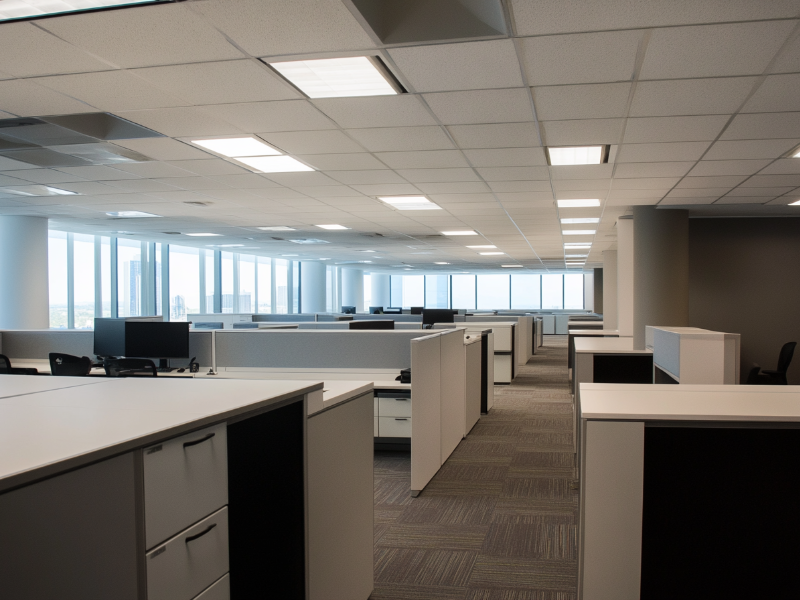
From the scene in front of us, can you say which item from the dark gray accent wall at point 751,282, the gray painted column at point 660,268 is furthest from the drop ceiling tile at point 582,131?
the dark gray accent wall at point 751,282

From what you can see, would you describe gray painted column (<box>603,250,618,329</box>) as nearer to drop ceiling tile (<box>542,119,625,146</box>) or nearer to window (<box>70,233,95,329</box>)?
drop ceiling tile (<box>542,119,625,146</box>)

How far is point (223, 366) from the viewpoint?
177 inches

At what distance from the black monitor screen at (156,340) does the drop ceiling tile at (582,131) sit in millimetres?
2886

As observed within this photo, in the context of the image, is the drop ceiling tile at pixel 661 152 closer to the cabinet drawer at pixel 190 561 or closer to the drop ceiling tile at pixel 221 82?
the drop ceiling tile at pixel 221 82

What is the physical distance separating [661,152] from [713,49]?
1610 millimetres

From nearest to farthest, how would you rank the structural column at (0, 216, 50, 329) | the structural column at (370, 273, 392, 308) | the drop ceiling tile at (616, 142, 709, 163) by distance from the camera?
the drop ceiling tile at (616, 142, 709, 163) → the structural column at (0, 216, 50, 329) → the structural column at (370, 273, 392, 308)

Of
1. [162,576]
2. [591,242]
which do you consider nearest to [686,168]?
[162,576]

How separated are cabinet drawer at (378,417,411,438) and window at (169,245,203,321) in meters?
7.73

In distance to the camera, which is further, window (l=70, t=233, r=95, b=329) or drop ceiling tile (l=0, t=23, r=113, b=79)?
window (l=70, t=233, r=95, b=329)

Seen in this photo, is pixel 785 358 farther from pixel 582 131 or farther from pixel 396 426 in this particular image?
pixel 396 426

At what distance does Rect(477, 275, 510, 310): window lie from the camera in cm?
2064

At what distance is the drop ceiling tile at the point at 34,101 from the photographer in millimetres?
2834


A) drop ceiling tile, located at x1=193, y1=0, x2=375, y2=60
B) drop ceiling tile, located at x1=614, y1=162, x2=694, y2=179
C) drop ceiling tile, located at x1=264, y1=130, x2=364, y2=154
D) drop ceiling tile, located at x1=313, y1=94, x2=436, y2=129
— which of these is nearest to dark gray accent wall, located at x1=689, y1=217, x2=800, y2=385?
drop ceiling tile, located at x1=614, y1=162, x2=694, y2=179

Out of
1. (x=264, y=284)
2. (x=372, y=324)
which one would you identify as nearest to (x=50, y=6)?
(x=372, y=324)
